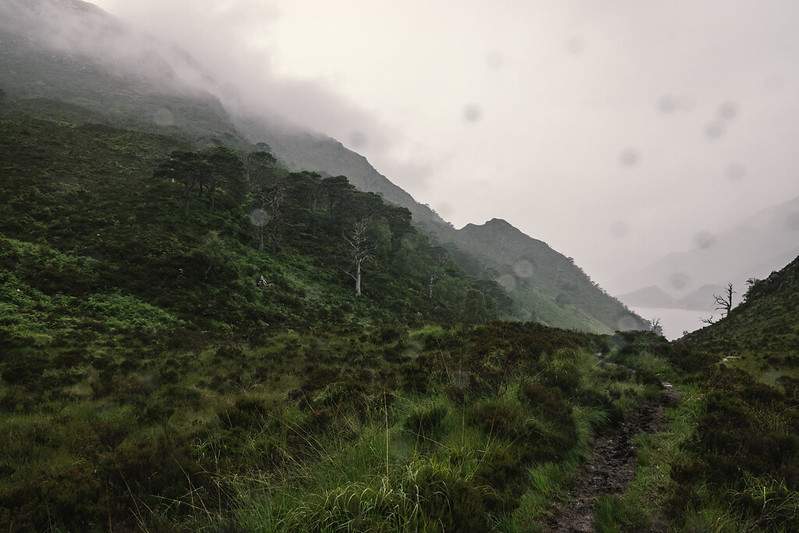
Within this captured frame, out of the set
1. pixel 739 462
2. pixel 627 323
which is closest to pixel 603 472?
pixel 739 462

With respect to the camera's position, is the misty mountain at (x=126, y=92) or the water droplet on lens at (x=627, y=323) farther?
the water droplet on lens at (x=627, y=323)

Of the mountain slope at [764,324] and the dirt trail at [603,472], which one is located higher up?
the mountain slope at [764,324]

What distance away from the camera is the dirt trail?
420 centimetres

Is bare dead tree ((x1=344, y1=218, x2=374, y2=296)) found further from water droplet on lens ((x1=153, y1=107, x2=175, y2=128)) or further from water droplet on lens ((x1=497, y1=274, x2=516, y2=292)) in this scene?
water droplet on lens ((x1=153, y1=107, x2=175, y2=128))

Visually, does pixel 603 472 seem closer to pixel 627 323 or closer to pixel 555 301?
pixel 555 301

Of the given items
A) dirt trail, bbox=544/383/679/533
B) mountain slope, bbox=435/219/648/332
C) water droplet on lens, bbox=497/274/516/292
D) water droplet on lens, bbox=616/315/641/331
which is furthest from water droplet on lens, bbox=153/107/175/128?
water droplet on lens, bbox=616/315/641/331

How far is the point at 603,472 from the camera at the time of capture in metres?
5.43

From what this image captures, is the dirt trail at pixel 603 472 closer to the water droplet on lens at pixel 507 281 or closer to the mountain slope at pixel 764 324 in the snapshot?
the mountain slope at pixel 764 324

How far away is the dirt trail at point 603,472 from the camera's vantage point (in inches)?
166

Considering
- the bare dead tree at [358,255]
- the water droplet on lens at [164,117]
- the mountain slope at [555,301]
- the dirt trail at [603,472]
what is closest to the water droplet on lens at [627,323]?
the mountain slope at [555,301]

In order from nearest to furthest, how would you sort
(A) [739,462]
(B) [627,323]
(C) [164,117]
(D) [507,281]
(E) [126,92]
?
1. (A) [739,462]
2. (C) [164,117]
3. (E) [126,92]
4. (D) [507,281]
5. (B) [627,323]

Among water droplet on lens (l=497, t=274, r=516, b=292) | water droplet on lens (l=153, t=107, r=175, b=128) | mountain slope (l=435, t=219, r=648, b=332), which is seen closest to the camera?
water droplet on lens (l=153, t=107, r=175, b=128)

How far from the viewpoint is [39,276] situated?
64.8 feet

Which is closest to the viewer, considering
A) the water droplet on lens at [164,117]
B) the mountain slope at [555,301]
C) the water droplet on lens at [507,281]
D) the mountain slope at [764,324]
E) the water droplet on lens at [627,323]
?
the mountain slope at [764,324]
